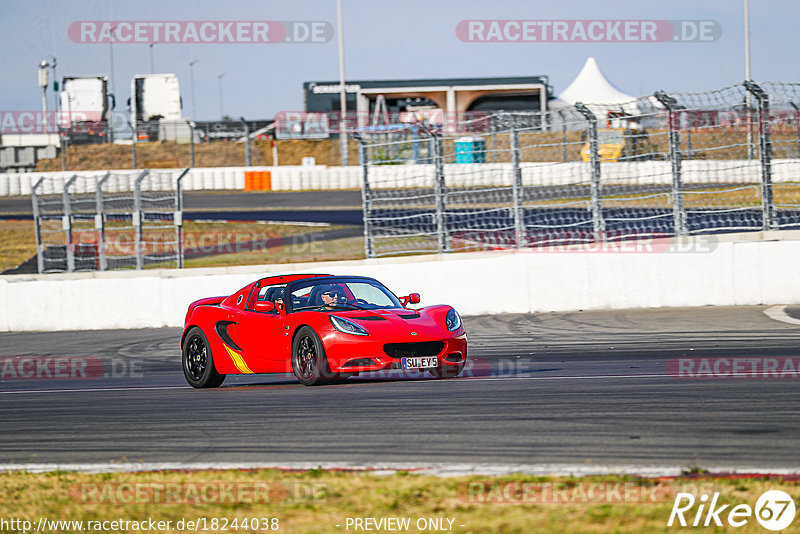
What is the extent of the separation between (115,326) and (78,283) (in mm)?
1065

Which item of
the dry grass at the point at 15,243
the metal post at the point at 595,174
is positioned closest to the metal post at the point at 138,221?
the dry grass at the point at 15,243

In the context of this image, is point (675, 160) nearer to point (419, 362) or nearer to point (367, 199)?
point (367, 199)

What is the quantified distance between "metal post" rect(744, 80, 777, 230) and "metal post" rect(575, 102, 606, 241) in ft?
7.12

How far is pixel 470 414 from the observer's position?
279 inches

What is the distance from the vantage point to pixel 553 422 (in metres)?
6.63

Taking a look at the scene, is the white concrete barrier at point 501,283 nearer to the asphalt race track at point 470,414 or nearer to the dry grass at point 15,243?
the asphalt race track at point 470,414

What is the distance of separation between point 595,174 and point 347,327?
7.28 meters

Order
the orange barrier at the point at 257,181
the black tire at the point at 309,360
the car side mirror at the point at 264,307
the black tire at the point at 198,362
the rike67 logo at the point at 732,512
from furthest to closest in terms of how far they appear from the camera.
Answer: the orange barrier at the point at 257,181, the black tire at the point at 198,362, the car side mirror at the point at 264,307, the black tire at the point at 309,360, the rike67 logo at the point at 732,512

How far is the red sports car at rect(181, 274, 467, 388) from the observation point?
897cm

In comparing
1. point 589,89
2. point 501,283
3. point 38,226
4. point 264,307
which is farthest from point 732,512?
point 589,89

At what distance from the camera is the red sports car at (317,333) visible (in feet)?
29.4

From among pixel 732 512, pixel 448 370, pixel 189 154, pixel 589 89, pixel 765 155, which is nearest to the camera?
pixel 732 512

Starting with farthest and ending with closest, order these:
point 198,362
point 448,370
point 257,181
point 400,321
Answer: point 257,181, point 198,362, point 448,370, point 400,321

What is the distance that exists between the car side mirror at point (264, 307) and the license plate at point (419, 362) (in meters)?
1.46
